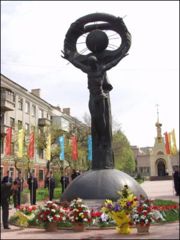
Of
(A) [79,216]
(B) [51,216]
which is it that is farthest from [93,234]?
(B) [51,216]

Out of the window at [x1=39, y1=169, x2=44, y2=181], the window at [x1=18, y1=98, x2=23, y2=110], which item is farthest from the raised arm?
the window at [x1=39, y1=169, x2=44, y2=181]

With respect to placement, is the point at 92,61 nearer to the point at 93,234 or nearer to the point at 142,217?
the point at 142,217

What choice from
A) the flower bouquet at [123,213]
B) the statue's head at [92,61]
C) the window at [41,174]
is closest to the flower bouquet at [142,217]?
the flower bouquet at [123,213]

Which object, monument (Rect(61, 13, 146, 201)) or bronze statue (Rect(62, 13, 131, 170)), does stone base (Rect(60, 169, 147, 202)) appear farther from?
bronze statue (Rect(62, 13, 131, 170))

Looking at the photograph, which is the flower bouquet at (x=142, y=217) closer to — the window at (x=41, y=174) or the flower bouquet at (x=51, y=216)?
the flower bouquet at (x=51, y=216)

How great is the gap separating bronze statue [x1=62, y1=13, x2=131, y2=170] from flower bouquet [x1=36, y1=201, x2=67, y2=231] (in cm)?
406

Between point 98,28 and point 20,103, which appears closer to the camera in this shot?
point 98,28

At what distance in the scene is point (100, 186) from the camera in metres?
12.6

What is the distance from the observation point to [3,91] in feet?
137

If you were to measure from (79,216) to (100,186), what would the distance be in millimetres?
2899

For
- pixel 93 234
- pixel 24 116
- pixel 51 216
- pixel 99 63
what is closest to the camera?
pixel 93 234

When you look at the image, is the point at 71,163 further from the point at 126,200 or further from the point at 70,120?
the point at 126,200

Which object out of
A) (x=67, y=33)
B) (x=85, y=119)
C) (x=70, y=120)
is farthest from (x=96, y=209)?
(x=70, y=120)

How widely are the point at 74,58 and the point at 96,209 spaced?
6734 millimetres
